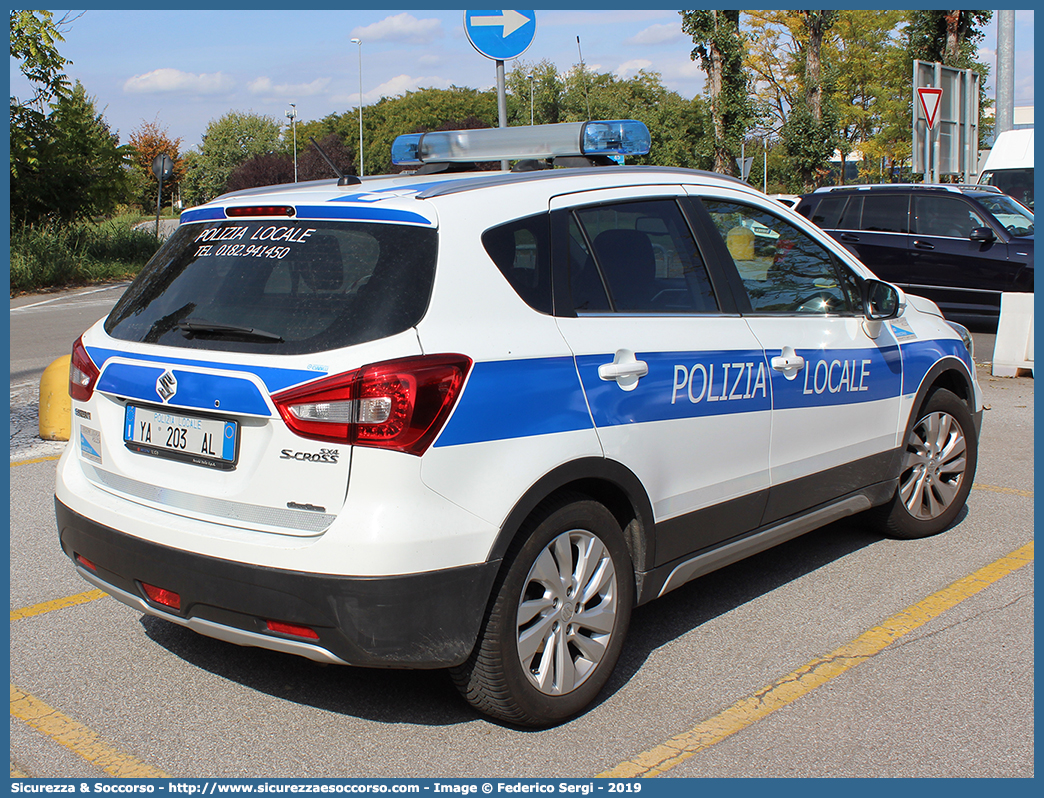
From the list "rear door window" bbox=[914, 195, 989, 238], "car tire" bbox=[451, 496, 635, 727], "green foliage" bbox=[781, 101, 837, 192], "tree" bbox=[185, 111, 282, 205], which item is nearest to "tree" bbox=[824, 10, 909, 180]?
"green foliage" bbox=[781, 101, 837, 192]

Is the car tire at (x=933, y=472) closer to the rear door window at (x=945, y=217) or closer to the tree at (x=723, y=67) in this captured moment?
the rear door window at (x=945, y=217)

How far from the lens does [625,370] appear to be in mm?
3330

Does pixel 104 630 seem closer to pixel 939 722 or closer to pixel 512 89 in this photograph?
pixel 939 722

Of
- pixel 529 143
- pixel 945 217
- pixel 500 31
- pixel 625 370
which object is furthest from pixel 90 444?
pixel 945 217

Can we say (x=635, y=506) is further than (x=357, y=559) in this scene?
Yes

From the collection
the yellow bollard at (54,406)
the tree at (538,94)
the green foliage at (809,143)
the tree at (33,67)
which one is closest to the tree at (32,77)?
the tree at (33,67)

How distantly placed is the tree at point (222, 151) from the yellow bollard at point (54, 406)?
8246 cm

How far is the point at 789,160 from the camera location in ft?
136

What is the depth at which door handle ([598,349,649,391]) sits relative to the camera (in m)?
3.28

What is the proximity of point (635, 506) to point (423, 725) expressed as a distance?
101 cm

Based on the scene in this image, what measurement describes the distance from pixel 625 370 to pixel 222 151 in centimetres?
9137

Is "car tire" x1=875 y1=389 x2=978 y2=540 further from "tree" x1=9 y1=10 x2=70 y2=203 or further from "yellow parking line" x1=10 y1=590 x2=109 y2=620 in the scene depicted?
"tree" x1=9 y1=10 x2=70 y2=203

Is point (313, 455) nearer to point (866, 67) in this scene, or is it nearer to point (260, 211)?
point (260, 211)

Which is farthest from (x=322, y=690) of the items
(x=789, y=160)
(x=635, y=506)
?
(x=789, y=160)
